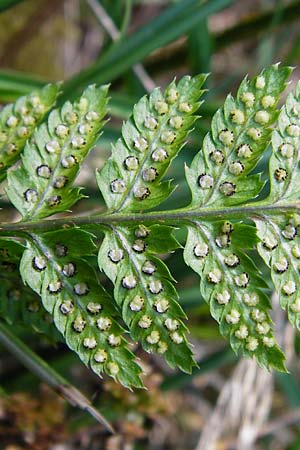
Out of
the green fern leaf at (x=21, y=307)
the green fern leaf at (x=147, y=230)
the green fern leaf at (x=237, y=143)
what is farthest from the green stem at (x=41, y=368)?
the green fern leaf at (x=237, y=143)

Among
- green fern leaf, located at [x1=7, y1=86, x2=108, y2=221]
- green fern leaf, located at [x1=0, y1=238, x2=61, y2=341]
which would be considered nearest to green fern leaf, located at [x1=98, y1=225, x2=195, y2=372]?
green fern leaf, located at [x1=7, y1=86, x2=108, y2=221]

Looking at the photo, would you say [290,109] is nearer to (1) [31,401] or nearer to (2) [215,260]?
(2) [215,260]

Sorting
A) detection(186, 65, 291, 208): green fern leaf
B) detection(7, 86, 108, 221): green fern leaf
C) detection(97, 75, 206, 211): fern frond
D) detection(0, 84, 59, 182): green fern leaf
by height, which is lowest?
detection(186, 65, 291, 208): green fern leaf

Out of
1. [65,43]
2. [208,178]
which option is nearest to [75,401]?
[208,178]

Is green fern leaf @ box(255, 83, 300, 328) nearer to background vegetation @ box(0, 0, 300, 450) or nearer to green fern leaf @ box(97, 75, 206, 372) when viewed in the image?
green fern leaf @ box(97, 75, 206, 372)

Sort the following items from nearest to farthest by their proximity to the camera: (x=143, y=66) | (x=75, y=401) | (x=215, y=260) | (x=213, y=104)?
(x=215, y=260) < (x=75, y=401) < (x=213, y=104) < (x=143, y=66)

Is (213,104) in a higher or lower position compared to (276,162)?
lower
